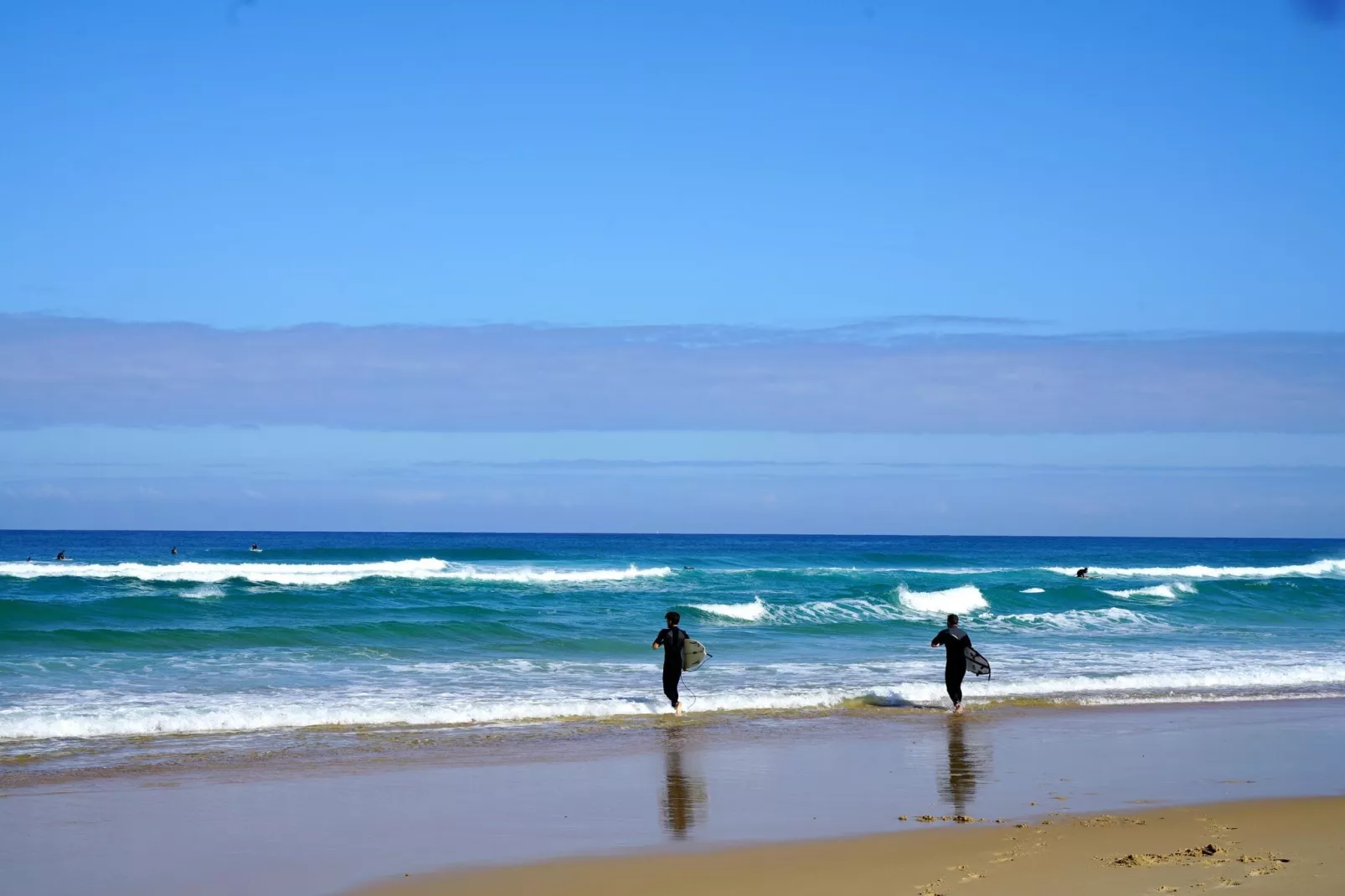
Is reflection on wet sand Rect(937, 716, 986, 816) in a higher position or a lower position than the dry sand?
lower

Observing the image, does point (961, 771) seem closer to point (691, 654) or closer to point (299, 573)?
point (691, 654)

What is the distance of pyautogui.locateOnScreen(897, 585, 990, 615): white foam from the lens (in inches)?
1291

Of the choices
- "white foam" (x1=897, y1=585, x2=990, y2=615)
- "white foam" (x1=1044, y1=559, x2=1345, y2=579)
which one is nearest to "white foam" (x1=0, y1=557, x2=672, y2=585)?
"white foam" (x1=897, y1=585, x2=990, y2=615)

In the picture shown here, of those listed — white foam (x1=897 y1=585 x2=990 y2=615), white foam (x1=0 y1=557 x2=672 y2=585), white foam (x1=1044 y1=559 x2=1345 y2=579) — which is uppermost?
white foam (x1=0 y1=557 x2=672 y2=585)

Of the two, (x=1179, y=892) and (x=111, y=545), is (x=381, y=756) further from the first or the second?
(x=111, y=545)

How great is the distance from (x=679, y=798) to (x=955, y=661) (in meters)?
6.79

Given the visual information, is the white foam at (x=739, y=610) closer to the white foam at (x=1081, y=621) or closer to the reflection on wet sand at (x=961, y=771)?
the white foam at (x=1081, y=621)

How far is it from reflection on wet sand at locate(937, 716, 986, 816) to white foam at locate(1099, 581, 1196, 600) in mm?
25880

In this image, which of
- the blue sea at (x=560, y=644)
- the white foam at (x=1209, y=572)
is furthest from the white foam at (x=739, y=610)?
the white foam at (x=1209, y=572)

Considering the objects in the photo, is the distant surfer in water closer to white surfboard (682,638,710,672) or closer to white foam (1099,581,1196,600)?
white surfboard (682,638,710,672)

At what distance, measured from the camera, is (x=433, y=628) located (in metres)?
24.3

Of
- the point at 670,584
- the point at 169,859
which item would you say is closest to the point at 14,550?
the point at 670,584

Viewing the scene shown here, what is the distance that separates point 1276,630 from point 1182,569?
29.1m

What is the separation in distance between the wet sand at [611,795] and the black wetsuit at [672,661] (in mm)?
807
